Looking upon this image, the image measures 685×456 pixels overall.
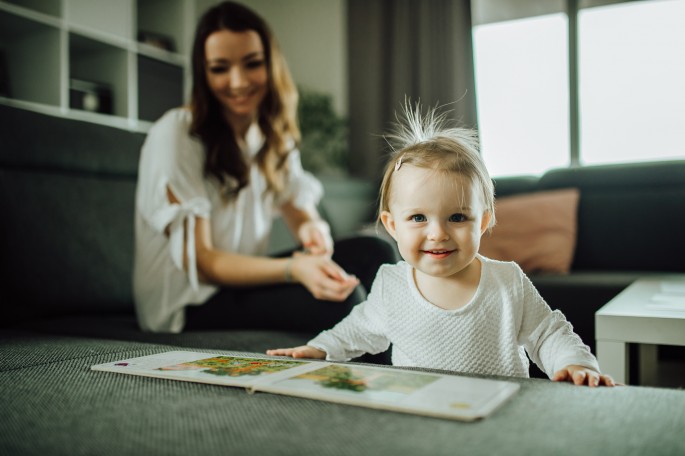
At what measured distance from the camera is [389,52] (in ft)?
9.25

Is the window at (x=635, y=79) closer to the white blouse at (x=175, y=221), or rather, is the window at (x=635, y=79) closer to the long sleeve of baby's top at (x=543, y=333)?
the long sleeve of baby's top at (x=543, y=333)

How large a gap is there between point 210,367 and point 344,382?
0.56ft

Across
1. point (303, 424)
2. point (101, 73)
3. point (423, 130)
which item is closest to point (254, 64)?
point (423, 130)

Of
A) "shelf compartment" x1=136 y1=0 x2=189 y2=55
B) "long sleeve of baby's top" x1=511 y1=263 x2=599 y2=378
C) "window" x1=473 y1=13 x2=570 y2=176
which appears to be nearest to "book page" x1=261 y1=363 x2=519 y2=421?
"long sleeve of baby's top" x1=511 y1=263 x2=599 y2=378

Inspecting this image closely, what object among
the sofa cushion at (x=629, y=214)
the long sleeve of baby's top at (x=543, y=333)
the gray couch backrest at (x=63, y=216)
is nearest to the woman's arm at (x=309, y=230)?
the gray couch backrest at (x=63, y=216)

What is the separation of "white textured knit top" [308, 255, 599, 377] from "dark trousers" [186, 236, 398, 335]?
222 millimetres

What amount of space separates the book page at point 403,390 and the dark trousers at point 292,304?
35cm

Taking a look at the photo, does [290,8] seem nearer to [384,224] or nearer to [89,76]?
[89,76]

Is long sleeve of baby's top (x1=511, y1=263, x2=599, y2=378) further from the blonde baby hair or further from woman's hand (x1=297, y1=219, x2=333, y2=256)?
woman's hand (x1=297, y1=219, x2=333, y2=256)

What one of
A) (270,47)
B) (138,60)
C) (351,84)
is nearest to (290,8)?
(351,84)

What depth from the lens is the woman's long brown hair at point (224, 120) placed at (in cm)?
123

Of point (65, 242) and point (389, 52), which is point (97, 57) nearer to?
point (389, 52)

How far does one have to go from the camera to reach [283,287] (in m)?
1.09

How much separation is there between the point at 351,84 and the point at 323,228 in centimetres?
202
